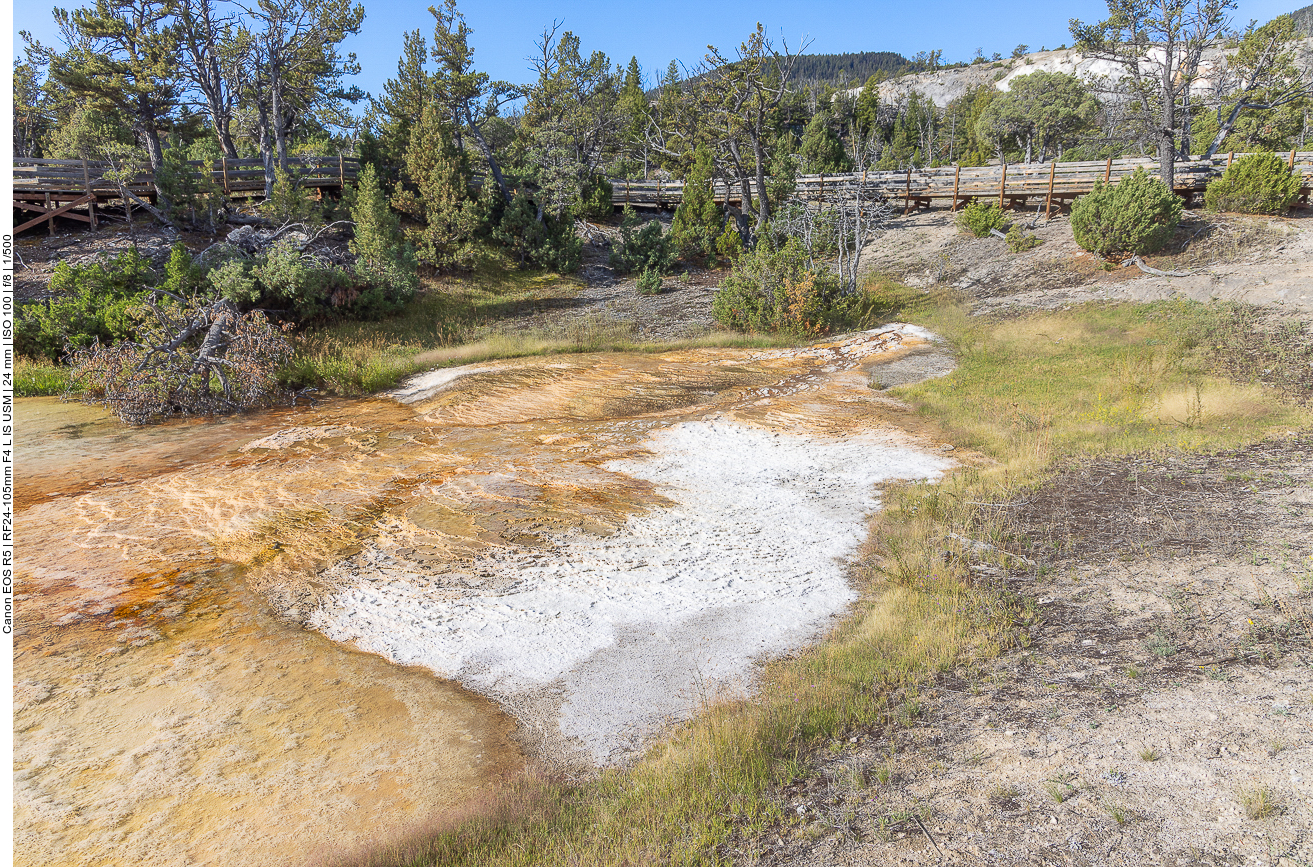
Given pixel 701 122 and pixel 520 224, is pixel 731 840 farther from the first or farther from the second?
pixel 701 122

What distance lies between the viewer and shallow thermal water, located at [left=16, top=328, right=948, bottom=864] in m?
4.33

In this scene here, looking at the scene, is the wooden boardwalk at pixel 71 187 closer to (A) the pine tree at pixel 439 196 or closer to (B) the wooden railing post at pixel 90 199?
(B) the wooden railing post at pixel 90 199

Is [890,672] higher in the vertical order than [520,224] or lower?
lower

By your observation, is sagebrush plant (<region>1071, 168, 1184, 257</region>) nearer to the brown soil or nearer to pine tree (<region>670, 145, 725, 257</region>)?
the brown soil

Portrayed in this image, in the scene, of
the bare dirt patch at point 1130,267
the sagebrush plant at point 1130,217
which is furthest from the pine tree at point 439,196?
the sagebrush plant at point 1130,217

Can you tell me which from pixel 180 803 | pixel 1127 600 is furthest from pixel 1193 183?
pixel 180 803

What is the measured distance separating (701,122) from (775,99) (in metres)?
4.00

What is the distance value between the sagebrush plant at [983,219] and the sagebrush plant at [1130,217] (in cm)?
450

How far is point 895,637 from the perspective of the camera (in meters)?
5.64

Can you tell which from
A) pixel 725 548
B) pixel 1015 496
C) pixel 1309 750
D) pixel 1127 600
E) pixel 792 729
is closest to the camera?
pixel 1309 750

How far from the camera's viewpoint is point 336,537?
7.65 meters

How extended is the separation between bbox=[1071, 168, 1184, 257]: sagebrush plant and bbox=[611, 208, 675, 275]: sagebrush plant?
13.5 meters

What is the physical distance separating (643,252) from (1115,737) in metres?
23.9

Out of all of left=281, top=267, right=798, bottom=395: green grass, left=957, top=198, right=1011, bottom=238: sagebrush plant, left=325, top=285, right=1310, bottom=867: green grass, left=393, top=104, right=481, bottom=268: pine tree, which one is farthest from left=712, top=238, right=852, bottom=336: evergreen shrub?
left=393, top=104, right=481, bottom=268: pine tree
